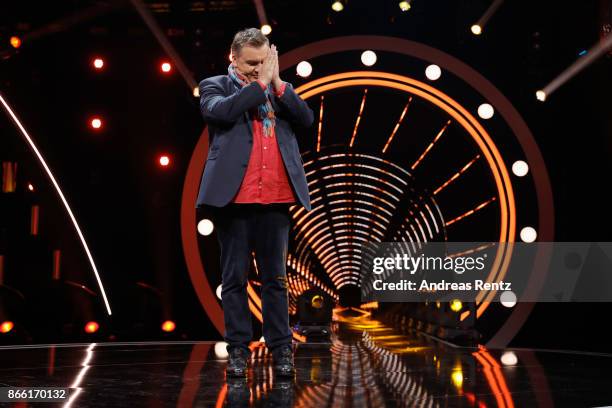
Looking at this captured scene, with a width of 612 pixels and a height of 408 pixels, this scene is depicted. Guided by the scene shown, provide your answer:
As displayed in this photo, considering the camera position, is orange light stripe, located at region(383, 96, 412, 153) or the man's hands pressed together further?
orange light stripe, located at region(383, 96, 412, 153)

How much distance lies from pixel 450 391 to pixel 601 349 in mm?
2987

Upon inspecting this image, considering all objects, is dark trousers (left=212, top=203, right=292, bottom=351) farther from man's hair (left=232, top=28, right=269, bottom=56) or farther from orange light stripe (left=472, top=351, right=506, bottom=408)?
orange light stripe (left=472, top=351, right=506, bottom=408)

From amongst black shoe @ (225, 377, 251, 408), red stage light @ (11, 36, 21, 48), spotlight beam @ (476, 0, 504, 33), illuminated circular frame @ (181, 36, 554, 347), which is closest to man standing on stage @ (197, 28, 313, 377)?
black shoe @ (225, 377, 251, 408)

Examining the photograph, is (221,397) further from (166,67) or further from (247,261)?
(166,67)

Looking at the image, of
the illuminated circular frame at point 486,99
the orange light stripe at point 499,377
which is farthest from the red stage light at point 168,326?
the orange light stripe at point 499,377

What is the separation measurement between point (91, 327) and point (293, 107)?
10.3 ft

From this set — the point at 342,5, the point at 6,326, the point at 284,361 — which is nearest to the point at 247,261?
the point at 284,361

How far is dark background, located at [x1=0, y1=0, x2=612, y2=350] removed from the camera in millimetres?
6055

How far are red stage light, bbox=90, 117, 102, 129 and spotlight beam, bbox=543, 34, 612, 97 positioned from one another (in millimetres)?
3580

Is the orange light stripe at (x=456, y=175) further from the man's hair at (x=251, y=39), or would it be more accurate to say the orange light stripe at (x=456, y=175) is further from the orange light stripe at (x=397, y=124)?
the man's hair at (x=251, y=39)

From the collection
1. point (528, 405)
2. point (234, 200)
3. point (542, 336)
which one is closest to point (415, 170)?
point (542, 336)

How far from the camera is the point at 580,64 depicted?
6117mm

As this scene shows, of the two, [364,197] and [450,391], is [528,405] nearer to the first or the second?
[450,391]

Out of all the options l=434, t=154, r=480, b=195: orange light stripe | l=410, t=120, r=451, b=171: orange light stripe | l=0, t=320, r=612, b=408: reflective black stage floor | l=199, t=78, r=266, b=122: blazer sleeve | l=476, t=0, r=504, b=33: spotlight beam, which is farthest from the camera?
l=410, t=120, r=451, b=171: orange light stripe
